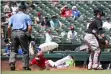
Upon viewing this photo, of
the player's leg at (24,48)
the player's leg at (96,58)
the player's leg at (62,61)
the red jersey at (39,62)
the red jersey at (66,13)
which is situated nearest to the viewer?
the player's leg at (24,48)

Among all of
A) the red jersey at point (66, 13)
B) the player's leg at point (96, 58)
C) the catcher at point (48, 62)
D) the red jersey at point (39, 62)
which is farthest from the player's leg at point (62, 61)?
the red jersey at point (66, 13)

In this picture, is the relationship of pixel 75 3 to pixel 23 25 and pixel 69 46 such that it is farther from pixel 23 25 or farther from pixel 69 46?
pixel 23 25

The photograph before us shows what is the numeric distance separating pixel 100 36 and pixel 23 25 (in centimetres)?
235

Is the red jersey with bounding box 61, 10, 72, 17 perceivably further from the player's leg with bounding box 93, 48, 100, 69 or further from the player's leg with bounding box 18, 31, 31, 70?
the player's leg with bounding box 18, 31, 31, 70

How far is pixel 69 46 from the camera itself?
15.1m

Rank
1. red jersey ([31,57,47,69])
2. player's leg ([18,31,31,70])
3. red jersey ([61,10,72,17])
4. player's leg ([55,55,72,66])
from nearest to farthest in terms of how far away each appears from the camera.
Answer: player's leg ([18,31,31,70]), red jersey ([31,57,47,69]), player's leg ([55,55,72,66]), red jersey ([61,10,72,17])

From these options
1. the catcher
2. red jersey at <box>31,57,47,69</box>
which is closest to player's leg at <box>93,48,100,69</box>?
the catcher

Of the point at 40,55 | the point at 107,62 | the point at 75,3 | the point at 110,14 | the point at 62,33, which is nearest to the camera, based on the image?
the point at 40,55

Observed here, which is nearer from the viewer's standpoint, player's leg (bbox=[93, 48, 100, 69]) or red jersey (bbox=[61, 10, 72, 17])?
player's leg (bbox=[93, 48, 100, 69])

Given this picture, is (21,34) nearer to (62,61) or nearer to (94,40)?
(94,40)

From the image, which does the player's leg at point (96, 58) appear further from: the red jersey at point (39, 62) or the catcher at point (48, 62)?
the red jersey at point (39, 62)

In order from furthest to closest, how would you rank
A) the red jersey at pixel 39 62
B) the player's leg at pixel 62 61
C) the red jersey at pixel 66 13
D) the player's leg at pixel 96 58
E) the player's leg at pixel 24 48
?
1. the red jersey at pixel 66 13
2. the player's leg at pixel 62 61
3. the red jersey at pixel 39 62
4. the player's leg at pixel 96 58
5. the player's leg at pixel 24 48

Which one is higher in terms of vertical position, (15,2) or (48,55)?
(15,2)

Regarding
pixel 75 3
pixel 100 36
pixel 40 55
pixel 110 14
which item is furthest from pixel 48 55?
pixel 75 3
